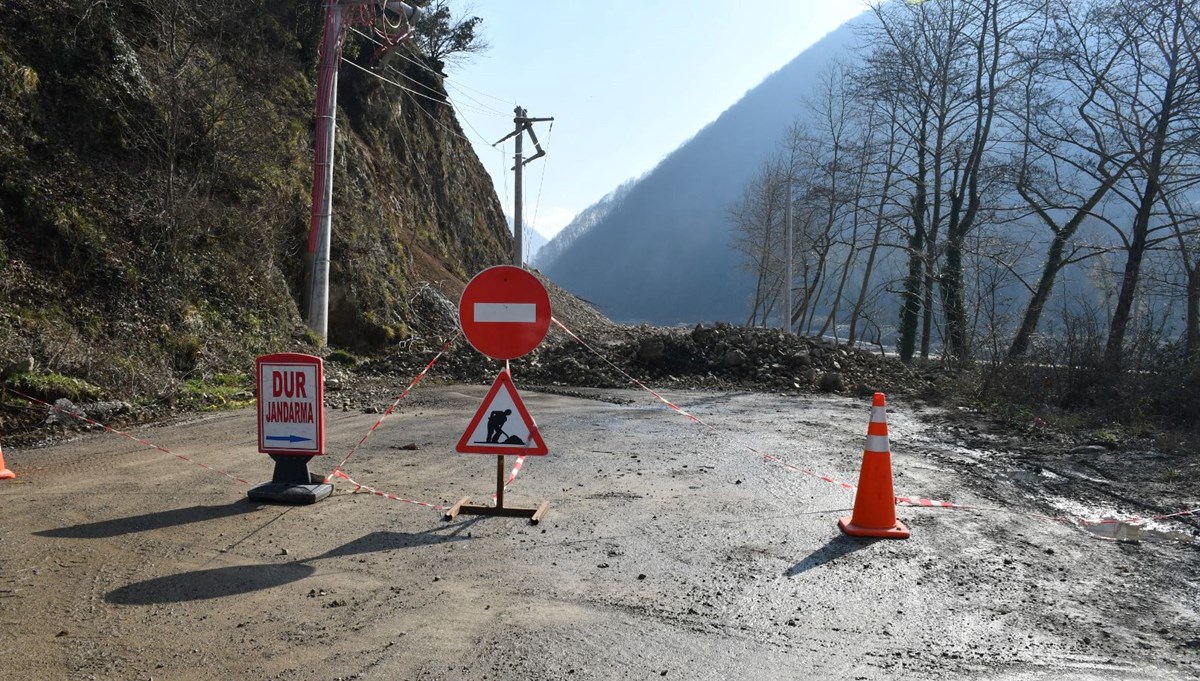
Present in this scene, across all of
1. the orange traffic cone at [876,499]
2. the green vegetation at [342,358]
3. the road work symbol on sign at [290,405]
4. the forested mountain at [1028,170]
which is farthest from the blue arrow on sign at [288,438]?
the forested mountain at [1028,170]

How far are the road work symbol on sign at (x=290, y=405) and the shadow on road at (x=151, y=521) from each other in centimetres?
52

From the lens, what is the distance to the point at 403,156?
3106 centimetres

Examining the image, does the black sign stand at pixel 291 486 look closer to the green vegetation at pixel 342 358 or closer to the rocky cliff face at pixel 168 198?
the rocky cliff face at pixel 168 198

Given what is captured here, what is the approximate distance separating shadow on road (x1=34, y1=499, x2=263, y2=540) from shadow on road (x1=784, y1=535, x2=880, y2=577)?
4.09 m

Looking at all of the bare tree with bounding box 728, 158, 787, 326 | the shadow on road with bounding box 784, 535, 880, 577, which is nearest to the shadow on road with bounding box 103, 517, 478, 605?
the shadow on road with bounding box 784, 535, 880, 577

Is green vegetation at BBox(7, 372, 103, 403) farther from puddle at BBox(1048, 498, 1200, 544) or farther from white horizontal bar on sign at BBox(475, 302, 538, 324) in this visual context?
puddle at BBox(1048, 498, 1200, 544)

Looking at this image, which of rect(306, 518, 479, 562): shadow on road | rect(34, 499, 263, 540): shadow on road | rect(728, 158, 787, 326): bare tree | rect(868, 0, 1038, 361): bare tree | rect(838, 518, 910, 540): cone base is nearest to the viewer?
rect(306, 518, 479, 562): shadow on road

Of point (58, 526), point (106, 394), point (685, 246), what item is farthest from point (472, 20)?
point (685, 246)

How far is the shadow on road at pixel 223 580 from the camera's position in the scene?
14.6ft

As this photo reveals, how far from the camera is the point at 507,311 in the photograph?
246 inches

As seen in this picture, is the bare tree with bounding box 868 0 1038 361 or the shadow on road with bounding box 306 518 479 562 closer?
the shadow on road with bounding box 306 518 479 562

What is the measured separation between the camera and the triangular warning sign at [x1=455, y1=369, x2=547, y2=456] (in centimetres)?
624

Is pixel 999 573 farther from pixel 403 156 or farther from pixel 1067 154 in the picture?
pixel 403 156

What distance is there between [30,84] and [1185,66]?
23.2 meters
